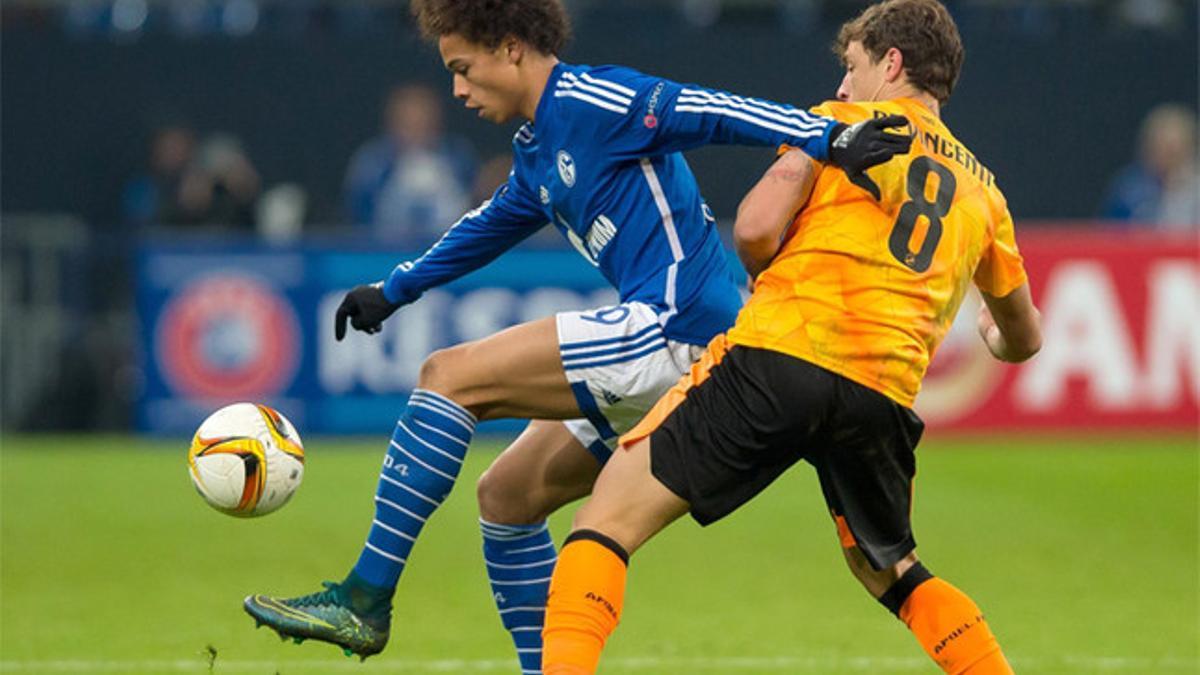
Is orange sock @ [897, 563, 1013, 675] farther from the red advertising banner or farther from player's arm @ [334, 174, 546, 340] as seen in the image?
the red advertising banner

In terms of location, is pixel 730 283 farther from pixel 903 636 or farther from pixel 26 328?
pixel 26 328

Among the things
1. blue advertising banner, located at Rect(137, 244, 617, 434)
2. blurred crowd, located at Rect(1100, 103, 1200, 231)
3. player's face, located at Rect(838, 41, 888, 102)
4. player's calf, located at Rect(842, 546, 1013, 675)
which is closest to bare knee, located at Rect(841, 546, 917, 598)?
player's calf, located at Rect(842, 546, 1013, 675)

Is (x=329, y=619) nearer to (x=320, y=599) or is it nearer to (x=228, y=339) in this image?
(x=320, y=599)

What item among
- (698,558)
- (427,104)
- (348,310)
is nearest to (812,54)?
(427,104)

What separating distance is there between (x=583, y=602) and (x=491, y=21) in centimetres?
167

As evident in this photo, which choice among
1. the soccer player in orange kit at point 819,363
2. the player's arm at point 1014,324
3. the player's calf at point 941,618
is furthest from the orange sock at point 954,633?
the player's arm at point 1014,324

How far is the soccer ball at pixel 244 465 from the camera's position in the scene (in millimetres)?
5965

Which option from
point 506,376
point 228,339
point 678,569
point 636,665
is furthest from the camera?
point 228,339

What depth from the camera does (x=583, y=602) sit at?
5266 mm

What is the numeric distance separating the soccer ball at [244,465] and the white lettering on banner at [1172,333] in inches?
392

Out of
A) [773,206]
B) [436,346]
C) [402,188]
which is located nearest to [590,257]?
[773,206]

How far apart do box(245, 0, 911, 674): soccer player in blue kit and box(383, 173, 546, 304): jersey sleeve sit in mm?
98

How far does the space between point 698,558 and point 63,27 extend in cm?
955

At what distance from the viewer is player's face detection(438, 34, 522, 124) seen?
5.88 m
